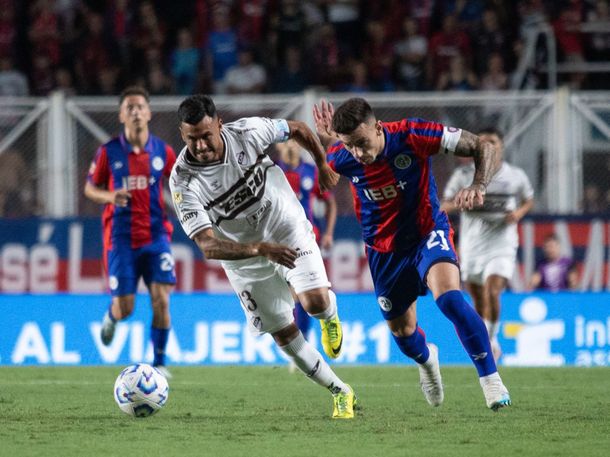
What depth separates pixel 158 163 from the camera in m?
11.1

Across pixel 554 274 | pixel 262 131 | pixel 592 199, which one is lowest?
pixel 554 274

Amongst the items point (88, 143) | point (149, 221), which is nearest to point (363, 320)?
point (149, 221)

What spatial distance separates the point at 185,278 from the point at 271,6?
4.61m

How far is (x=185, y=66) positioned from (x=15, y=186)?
2.98m

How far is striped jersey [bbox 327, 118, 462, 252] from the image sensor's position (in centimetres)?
812

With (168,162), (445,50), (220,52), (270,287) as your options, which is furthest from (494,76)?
(270,287)

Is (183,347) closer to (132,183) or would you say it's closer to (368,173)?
(132,183)

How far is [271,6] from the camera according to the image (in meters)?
18.0

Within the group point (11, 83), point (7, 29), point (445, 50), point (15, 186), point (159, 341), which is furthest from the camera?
point (7, 29)

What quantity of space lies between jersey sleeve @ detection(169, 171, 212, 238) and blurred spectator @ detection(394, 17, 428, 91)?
9580 mm

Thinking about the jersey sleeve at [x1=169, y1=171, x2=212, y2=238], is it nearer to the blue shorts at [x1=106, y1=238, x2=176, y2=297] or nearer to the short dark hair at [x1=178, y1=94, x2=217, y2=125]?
the short dark hair at [x1=178, y1=94, x2=217, y2=125]

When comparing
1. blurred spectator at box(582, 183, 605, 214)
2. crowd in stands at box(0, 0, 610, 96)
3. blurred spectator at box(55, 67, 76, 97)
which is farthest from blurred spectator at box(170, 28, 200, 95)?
blurred spectator at box(582, 183, 605, 214)

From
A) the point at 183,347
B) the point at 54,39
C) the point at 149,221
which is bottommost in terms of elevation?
the point at 183,347

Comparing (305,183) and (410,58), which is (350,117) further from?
(410,58)
